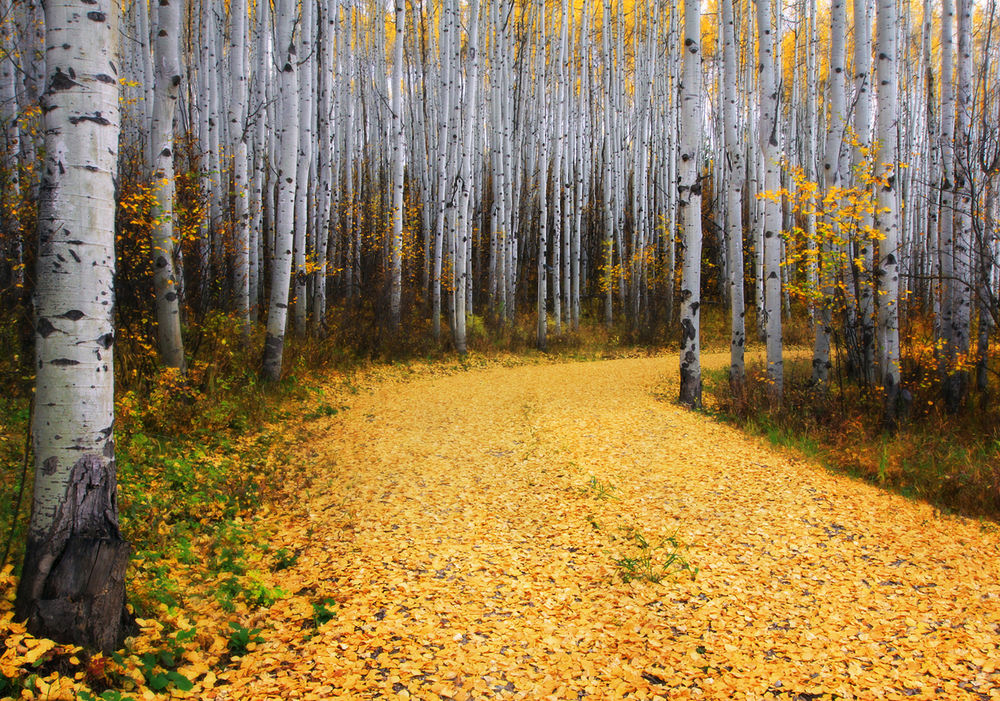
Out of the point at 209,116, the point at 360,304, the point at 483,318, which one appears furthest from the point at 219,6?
the point at 483,318

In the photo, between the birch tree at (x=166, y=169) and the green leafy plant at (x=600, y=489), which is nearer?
the green leafy plant at (x=600, y=489)

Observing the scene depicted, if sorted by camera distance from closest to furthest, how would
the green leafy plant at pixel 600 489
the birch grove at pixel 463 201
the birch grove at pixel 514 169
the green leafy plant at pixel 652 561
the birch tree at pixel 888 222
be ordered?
the birch grove at pixel 463 201
the green leafy plant at pixel 652 561
the green leafy plant at pixel 600 489
the birch tree at pixel 888 222
the birch grove at pixel 514 169

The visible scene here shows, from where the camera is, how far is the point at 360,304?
12.4 meters

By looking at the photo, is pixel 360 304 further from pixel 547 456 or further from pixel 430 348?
pixel 547 456

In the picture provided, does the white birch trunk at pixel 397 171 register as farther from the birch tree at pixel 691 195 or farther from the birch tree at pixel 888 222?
the birch tree at pixel 888 222

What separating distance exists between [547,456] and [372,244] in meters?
10.8

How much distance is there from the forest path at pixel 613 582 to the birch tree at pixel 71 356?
2.31 feet

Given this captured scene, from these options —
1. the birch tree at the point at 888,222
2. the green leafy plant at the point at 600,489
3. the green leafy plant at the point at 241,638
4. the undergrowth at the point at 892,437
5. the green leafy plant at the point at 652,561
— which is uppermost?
the birch tree at the point at 888,222

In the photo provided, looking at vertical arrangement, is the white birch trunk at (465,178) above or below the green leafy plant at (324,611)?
above

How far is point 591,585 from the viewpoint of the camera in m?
3.38

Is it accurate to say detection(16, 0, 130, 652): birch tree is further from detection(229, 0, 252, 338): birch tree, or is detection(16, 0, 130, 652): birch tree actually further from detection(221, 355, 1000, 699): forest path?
detection(229, 0, 252, 338): birch tree

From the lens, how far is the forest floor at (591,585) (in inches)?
102

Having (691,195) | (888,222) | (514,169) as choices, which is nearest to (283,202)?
(691,195)

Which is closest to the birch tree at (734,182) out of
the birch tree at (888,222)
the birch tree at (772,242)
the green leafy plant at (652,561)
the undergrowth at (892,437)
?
the undergrowth at (892,437)
